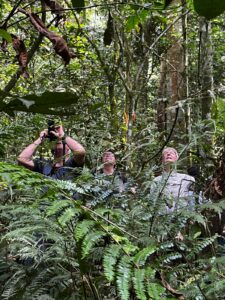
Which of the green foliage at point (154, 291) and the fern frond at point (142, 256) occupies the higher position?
the fern frond at point (142, 256)

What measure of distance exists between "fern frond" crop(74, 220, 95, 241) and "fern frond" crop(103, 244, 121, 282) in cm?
8

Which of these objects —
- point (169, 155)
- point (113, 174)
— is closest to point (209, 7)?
point (113, 174)

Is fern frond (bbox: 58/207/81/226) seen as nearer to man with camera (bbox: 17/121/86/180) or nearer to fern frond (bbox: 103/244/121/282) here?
fern frond (bbox: 103/244/121/282)

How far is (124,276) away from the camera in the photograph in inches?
44.3

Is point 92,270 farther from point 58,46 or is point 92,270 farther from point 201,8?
point 201,8

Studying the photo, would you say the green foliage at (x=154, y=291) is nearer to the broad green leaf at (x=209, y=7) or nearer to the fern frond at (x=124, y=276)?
the fern frond at (x=124, y=276)

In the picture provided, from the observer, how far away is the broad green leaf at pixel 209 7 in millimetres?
1185

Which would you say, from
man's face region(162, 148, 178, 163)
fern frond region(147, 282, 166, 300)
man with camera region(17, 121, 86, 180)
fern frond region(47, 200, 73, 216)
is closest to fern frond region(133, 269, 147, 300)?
fern frond region(147, 282, 166, 300)

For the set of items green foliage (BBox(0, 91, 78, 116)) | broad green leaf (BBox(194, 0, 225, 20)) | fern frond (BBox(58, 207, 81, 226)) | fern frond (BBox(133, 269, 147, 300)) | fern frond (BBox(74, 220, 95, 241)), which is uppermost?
broad green leaf (BBox(194, 0, 225, 20))

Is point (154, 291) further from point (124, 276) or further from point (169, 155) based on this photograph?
point (169, 155)

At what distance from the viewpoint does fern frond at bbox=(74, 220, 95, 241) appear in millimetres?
1152

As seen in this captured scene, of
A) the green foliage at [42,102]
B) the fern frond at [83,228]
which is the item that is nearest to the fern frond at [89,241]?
the fern frond at [83,228]

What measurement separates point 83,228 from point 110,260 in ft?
0.37

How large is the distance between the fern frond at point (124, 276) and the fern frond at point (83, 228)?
0.40 feet
